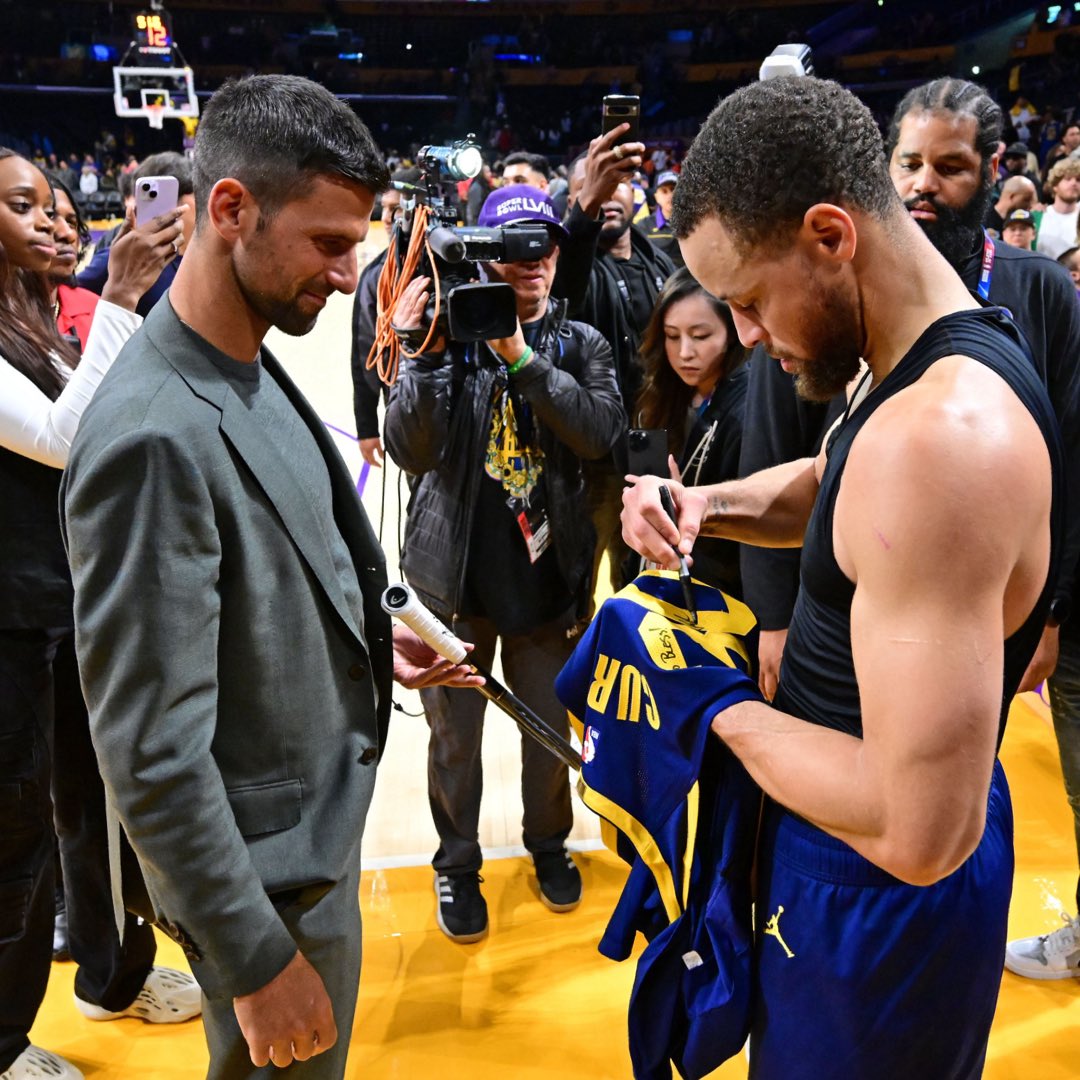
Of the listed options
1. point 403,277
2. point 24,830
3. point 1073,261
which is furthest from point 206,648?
point 1073,261

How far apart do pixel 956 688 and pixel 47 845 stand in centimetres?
173

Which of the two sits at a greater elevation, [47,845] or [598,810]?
[598,810]

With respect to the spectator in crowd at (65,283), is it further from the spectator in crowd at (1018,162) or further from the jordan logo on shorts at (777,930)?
the spectator in crowd at (1018,162)

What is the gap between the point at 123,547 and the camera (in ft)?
3.34

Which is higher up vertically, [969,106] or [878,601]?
[969,106]

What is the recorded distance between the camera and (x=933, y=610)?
2.74 feet

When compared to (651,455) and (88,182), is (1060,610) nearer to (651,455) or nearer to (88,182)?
(651,455)

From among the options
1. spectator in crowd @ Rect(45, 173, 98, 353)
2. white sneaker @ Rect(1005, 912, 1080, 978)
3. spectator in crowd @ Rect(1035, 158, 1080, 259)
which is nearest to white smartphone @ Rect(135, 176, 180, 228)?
spectator in crowd @ Rect(45, 173, 98, 353)

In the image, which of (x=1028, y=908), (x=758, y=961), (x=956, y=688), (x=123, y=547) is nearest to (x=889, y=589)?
(x=956, y=688)

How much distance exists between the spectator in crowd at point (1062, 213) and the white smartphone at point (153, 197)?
496 centimetres

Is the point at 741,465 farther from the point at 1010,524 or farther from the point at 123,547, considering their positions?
the point at 123,547

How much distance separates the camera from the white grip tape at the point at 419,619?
4.64ft

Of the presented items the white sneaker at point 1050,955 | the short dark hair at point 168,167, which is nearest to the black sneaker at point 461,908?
the white sneaker at point 1050,955

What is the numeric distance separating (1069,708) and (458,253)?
1.62 m
